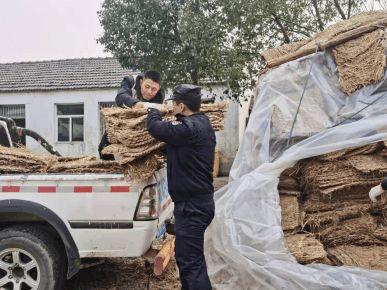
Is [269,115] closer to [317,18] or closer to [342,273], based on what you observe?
[342,273]

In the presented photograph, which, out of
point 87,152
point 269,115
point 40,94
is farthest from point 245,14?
point 40,94

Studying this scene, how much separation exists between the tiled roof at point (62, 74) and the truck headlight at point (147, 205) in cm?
1454

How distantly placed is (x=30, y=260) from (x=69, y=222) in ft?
1.69

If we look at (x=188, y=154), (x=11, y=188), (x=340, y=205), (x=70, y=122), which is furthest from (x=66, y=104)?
(x=340, y=205)

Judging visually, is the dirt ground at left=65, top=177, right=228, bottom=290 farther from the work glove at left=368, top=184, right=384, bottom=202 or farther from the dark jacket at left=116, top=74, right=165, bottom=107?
the work glove at left=368, top=184, right=384, bottom=202

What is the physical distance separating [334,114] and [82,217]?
7.81ft

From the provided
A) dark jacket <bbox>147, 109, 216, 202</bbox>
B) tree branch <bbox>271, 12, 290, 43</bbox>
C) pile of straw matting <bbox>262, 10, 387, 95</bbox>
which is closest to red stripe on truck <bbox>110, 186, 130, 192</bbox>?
dark jacket <bbox>147, 109, 216, 202</bbox>

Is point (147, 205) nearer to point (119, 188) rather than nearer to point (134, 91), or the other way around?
point (119, 188)

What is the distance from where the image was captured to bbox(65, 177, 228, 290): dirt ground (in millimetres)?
4699

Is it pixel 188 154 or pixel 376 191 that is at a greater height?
pixel 188 154

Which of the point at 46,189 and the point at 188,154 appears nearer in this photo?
the point at 188,154

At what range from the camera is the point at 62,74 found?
19.8 m

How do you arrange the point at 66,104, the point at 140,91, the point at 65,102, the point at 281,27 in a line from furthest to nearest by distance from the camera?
the point at 66,104
the point at 65,102
the point at 281,27
the point at 140,91

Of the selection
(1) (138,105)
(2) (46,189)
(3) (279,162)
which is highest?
Answer: (1) (138,105)
